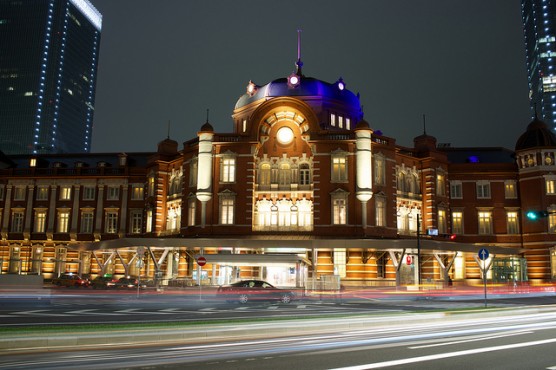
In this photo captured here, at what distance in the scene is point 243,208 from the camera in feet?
176

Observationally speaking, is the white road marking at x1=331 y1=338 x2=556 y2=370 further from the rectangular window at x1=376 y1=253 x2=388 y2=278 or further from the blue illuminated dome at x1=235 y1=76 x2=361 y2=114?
the blue illuminated dome at x1=235 y1=76 x2=361 y2=114

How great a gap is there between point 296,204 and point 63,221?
1313 inches

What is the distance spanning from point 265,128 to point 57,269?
3161 centimetres

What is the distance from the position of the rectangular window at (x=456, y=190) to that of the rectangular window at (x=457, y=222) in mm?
1827

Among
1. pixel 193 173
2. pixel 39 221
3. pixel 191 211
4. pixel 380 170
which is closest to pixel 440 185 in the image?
pixel 380 170

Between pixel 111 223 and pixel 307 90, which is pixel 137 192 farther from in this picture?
pixel 307 90

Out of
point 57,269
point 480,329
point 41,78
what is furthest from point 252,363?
point 41,78

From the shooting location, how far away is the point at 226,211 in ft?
177

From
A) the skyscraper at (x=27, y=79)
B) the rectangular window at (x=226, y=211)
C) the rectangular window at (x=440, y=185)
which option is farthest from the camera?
the skyscraper at (x=27, y=79)

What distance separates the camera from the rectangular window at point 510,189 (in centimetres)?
6344

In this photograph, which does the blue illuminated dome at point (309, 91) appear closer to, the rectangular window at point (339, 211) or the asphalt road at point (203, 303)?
the rectangular window at point (339, 211)

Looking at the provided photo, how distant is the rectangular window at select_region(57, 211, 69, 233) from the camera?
70.9 m

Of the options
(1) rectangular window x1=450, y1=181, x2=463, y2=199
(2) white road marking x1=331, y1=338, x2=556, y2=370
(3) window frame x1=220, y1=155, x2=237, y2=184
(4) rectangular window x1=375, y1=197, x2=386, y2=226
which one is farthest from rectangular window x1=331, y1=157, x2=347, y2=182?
(2) white road marking x1=331, y1=338, x2=556, y2=370

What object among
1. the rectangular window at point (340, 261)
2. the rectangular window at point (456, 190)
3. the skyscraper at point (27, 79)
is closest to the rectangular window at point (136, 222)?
the rectangular window at point (340, 261)
